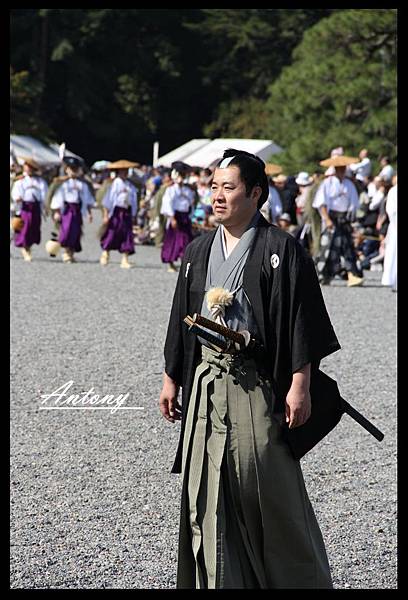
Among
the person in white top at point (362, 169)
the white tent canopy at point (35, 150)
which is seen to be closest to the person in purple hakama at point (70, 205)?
the person in white top at point (362, 169)

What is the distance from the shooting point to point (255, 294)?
3.59 metres

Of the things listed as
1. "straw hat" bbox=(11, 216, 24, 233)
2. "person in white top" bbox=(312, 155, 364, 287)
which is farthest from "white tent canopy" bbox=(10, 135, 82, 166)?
"person in white top" bbox=(312, 155, 364, 287)

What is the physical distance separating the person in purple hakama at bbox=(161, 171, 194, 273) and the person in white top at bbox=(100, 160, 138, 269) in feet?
1.72

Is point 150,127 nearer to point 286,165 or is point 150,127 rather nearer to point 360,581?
point 286,165

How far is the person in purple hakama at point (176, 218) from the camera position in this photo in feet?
55.7

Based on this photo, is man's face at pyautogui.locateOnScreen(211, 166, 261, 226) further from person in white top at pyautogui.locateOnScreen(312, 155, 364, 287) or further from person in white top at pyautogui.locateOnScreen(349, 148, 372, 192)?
person in white top at pyautogui.locateOnScreen(349, 148, 372, 192)

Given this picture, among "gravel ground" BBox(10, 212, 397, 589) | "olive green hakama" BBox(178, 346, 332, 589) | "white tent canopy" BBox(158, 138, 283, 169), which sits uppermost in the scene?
"white tent canopy" BBox(158, 138, 283, 169)

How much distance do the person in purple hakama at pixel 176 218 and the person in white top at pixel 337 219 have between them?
98.0 inches

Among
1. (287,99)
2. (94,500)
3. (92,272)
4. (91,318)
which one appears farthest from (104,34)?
(94,500)

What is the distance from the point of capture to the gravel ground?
4.51m

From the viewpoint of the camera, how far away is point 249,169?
12.0 ft

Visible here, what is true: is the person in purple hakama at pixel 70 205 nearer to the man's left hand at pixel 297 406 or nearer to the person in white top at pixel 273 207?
the person in white top at pixel 273 207

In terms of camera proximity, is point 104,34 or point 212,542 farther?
point 104,34

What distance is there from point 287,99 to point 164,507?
81.6 feet
